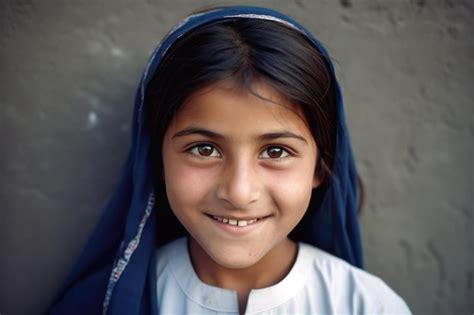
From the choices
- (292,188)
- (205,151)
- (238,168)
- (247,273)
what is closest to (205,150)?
(205,151)

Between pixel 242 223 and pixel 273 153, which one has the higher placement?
pixel 273 153

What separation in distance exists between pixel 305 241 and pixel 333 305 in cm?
27

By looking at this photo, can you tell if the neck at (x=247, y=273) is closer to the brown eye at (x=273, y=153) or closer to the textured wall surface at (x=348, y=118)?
the brown eye at (x=273, y=153)

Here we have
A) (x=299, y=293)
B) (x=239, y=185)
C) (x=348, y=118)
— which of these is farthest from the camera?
(x=348, y=118)

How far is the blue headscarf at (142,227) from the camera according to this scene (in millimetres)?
1144

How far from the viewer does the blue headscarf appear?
45.0 inches

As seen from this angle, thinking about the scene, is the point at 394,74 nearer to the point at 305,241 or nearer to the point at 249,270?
the point at 305,241

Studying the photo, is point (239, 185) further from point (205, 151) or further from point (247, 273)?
point (247, 273)

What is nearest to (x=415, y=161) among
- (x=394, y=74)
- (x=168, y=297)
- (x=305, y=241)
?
(x=394, y=74)

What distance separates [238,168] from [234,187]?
45mm

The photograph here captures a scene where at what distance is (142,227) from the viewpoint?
1.21 meters

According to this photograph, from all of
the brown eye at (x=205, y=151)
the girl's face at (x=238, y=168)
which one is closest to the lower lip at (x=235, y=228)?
the girl's face at (x=238, y=168)

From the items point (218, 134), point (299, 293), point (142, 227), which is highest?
point (218, 134)

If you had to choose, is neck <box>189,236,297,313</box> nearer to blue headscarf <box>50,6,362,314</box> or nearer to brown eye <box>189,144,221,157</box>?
blue headscarf <box>50,6,362,314</box>
